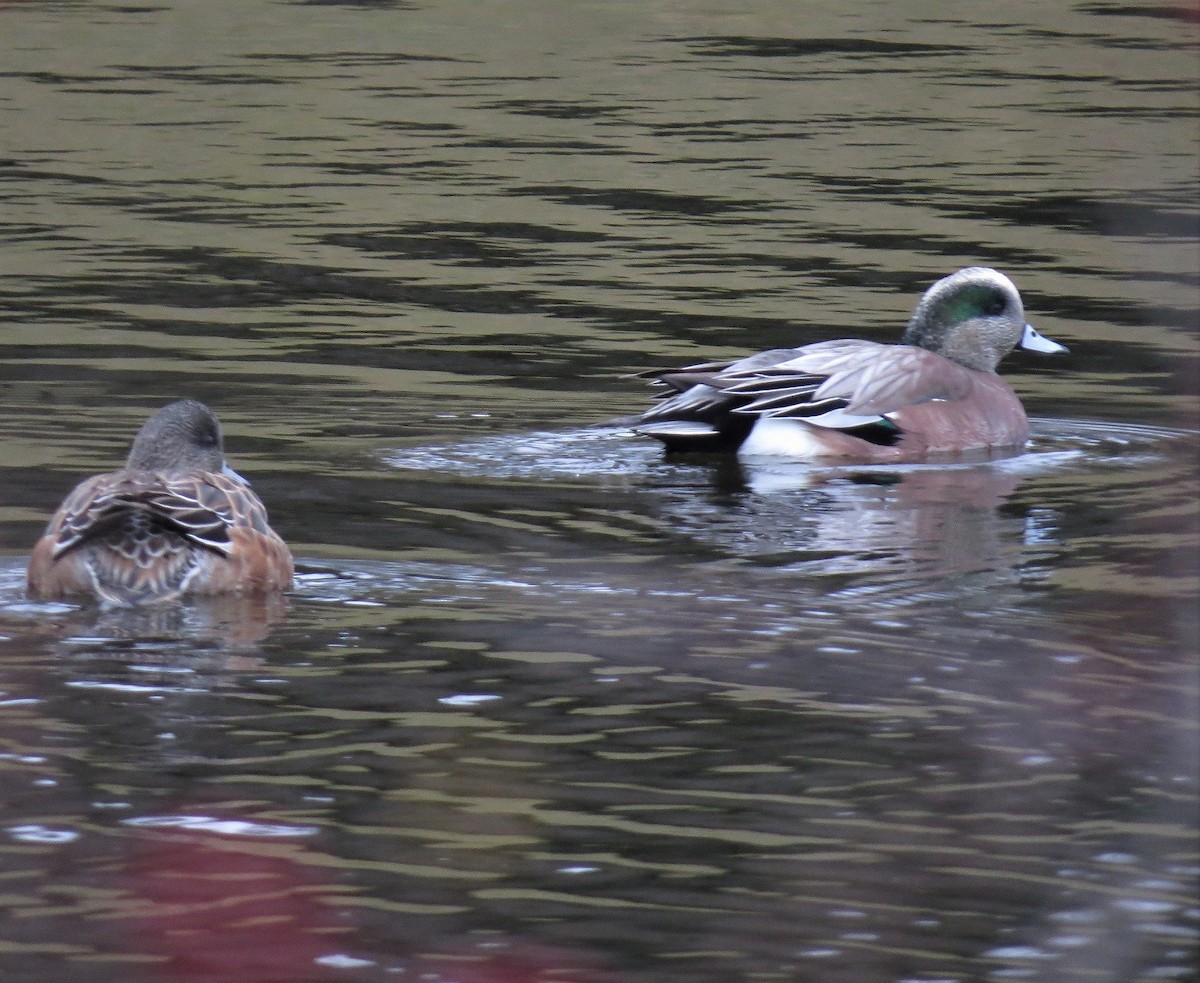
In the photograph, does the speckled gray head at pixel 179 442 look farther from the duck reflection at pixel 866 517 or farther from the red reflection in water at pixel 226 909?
the red reflection in water at pixel 226 909

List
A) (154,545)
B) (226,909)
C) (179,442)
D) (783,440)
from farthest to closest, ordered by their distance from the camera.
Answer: (783,440) < (179,442) < (154,545) < (226,909)

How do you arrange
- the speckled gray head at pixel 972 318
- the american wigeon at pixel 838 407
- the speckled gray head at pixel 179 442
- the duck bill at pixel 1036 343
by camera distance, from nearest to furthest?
the speckled gray head at pixel 179 442
the american wigeon at pixel 838 407
the speckled gray head at pixel 972 318
the duck bill at pixel 1036 343

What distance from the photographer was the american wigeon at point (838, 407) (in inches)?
485

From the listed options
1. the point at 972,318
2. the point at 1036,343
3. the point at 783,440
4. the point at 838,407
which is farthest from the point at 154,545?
the point at 1036,343

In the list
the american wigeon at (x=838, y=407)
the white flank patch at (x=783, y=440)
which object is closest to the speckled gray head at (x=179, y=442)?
the american wigeon at (x=838, y=407)

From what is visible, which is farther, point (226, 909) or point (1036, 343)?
point (1036, 343)

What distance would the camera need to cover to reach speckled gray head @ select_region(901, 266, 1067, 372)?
1352 cm

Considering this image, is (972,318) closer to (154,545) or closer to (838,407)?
(838,407)

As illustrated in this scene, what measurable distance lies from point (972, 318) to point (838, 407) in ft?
4.72

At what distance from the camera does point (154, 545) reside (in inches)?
337

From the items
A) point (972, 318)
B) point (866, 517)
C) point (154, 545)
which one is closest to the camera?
point (154, 545)

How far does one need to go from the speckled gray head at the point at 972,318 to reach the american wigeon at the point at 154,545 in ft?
17.8

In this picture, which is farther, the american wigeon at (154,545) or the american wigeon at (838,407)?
the american wigeon at (838,407)

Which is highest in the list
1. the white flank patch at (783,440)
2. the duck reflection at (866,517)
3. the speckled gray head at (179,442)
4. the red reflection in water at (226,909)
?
the speckled gray head at (179,442)
